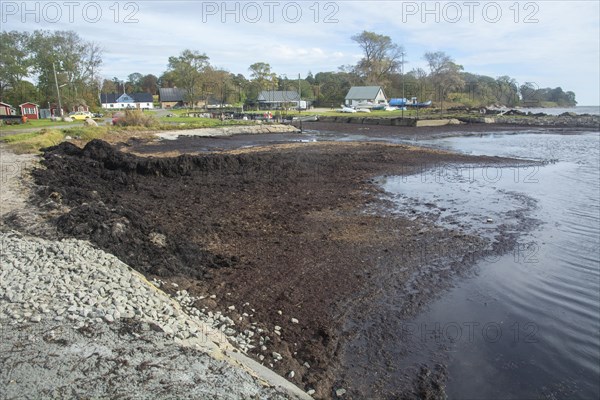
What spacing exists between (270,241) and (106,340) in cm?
626

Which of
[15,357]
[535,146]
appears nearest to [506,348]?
[15,357]

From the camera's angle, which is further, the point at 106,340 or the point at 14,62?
the point at 14,62

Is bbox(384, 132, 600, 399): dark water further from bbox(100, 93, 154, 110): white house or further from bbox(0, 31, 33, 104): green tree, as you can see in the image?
bbox(100, 93, 154, 110): white house

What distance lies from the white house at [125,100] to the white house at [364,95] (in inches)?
2027

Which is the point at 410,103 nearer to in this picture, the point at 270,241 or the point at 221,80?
the point at 221,80

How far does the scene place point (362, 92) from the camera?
4011 inches

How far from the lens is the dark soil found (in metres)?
7.16

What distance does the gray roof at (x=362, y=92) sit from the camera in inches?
3949

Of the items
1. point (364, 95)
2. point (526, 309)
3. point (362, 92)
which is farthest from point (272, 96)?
point (526, 309)

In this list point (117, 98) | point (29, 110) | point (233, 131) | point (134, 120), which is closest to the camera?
point (134, 120)

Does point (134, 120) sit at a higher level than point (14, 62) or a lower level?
lower

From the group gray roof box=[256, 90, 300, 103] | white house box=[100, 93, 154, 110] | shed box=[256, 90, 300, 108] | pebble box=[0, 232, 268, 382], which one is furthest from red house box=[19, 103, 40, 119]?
white house box=[100, 93, 154, 110]

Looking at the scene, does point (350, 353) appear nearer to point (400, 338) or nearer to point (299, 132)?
point (400, 338)

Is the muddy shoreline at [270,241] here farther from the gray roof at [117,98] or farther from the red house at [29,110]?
the gray roof at [117,98]
